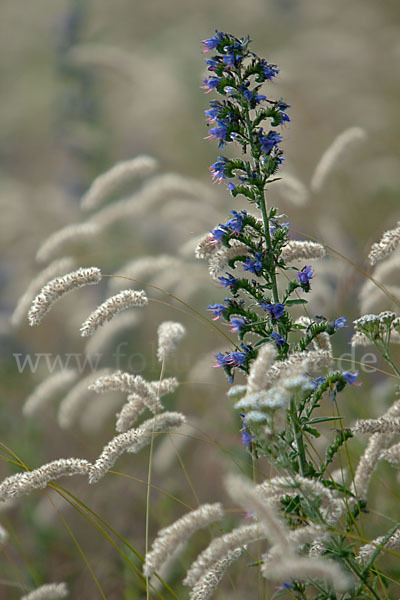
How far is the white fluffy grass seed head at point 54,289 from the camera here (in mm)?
2492

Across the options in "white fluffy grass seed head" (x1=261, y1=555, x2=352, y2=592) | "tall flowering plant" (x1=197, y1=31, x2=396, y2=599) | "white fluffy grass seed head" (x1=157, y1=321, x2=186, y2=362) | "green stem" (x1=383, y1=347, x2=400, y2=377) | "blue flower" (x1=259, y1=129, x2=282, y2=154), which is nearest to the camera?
"white fluffy grass seed head" (x1=261, y1=555, x2=352, y2=592)

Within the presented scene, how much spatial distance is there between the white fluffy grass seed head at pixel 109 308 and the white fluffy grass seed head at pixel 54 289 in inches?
5.8

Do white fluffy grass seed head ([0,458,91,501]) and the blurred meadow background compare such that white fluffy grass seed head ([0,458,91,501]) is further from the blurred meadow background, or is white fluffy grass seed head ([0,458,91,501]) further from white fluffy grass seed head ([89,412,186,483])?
the blurred meadow background

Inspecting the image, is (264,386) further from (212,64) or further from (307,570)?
(212,64)

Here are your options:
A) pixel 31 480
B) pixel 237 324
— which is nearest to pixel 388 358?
pixel 237 324

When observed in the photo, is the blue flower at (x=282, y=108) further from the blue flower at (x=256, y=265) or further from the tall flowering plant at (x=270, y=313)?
the blue flower at (x=256, y=265)

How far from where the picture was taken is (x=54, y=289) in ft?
8.30

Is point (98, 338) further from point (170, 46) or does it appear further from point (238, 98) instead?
point (170, 46)

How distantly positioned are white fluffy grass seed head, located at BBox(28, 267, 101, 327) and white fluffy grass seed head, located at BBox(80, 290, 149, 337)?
0.15 m

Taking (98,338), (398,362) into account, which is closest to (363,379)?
(398,362)

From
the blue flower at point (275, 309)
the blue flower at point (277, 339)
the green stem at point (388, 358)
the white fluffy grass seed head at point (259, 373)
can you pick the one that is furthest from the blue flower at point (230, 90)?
the green stem at point (388, 358)

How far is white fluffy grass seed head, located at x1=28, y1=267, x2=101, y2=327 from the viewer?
2.49 m

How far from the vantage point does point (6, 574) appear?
4.35 meters

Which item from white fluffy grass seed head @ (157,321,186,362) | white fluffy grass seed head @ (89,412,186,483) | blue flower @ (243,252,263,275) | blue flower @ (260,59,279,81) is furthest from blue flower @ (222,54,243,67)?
white fluffy grass seed head @ (89,412,186,483)
